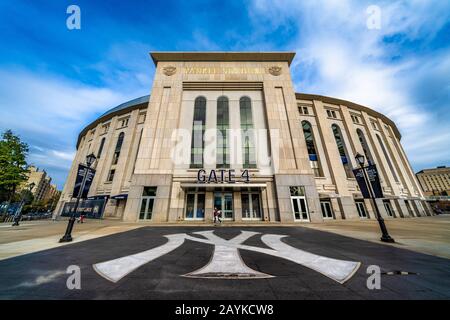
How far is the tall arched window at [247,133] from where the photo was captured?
20656mm

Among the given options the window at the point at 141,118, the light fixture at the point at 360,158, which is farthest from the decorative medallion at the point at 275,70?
the window at the point at 141,118

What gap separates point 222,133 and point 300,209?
13.4m

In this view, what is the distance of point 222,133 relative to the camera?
850 inches

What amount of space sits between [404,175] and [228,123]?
126ft

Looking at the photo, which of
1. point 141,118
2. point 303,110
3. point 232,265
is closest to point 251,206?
point 232,265

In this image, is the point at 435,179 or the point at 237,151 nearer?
the point at 237,151

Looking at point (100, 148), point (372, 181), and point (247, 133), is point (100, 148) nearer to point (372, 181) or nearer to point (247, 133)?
point (247, 133)

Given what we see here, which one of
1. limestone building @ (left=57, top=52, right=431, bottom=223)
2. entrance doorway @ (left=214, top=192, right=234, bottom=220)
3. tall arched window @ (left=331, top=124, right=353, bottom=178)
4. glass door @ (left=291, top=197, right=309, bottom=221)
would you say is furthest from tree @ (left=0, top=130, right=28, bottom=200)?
tall arched window @ (left=331, top=124, right=353, bottom=178)

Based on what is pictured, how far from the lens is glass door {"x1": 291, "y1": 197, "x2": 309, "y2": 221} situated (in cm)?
1805

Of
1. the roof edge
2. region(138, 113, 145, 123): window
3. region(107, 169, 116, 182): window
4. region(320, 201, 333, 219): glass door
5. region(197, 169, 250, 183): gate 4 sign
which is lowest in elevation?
region(320, 201, 333, 219): glass door

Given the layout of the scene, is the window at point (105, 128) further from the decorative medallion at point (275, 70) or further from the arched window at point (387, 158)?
the arched window at point (387, 158)

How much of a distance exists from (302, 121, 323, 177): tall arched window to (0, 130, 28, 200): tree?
47.7m

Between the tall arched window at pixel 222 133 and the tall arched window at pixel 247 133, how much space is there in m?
2.12

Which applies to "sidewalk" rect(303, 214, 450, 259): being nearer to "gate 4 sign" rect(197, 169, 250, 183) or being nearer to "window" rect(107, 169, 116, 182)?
"gate 4 sign" rect(197, 169, 250, 183)
